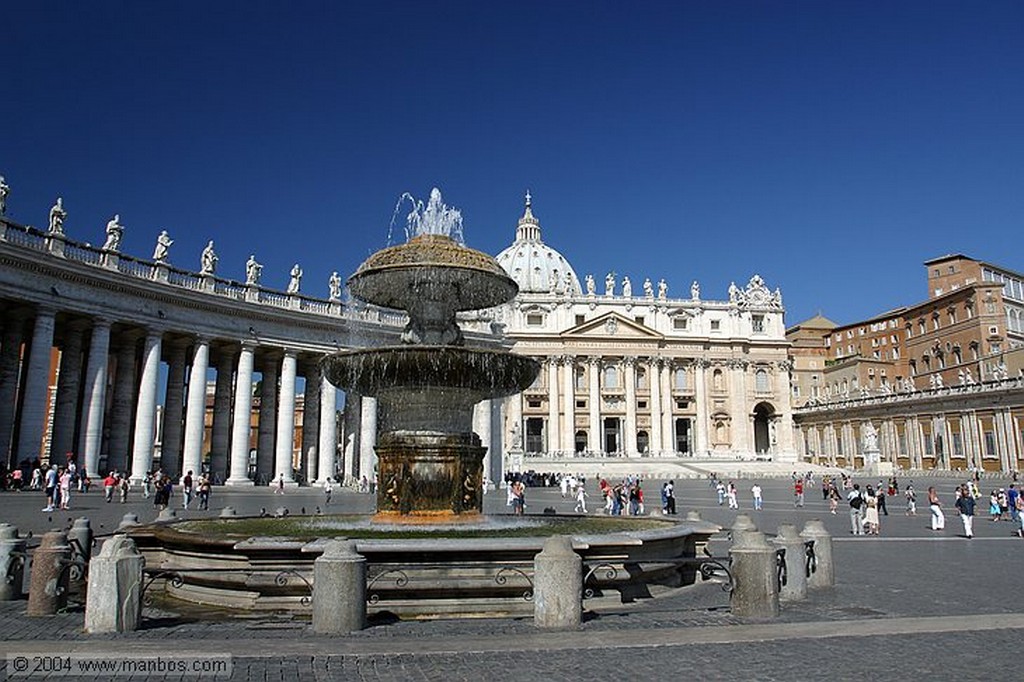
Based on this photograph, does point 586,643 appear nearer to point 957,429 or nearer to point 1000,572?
point 1000,572

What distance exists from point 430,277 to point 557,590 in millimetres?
6786

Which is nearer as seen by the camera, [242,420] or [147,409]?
[147,409]

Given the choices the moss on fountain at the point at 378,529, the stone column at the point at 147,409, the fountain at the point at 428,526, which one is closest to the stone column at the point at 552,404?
the stone column at the point at 147,409

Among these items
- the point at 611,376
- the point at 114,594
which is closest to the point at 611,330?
the point at 611,376

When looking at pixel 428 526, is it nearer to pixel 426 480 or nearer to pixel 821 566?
pixel 426 480

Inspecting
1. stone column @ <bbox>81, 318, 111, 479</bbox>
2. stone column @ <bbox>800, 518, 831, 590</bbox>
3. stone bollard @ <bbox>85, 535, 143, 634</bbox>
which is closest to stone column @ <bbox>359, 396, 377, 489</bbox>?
stone column @ <bbox>81, 318, 111, 479</bbox>

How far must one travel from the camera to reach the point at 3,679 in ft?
20.6

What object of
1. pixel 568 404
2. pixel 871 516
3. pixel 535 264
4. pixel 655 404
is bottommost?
pixel 871 516

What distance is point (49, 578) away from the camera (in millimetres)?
9195

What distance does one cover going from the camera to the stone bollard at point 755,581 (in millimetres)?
8906

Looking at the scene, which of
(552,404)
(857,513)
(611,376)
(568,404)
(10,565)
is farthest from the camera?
(611,376)

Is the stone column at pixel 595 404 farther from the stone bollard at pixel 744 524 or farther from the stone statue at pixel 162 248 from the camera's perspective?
the stone bollard at pixel 744 524

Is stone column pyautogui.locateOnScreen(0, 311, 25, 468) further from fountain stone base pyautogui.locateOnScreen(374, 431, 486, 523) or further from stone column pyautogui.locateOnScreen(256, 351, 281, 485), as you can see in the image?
fountain stone base pyautogui.locateOnScreen(374, 431, 486, 523)

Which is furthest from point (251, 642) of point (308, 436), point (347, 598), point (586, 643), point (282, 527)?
point (308, 436)
